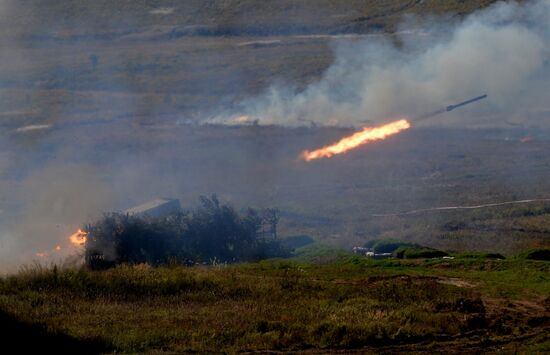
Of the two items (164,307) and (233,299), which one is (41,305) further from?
(233,299)

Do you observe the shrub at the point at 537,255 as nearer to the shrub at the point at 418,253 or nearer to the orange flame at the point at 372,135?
the shrub at the point at 418,253

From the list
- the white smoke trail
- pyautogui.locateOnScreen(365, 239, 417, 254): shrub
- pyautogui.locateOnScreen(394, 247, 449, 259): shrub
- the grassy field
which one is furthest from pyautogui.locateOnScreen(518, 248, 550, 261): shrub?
the white smoke trail

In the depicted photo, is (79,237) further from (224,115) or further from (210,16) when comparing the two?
(210,16)

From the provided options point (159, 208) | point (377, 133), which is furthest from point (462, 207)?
point (159, 208)

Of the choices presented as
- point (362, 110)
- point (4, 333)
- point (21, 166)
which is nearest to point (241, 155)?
point (362, 110)

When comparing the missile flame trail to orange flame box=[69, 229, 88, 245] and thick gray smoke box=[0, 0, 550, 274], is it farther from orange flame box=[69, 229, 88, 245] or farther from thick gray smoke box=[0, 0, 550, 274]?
orange flame box=[69, 229, 88, 245]

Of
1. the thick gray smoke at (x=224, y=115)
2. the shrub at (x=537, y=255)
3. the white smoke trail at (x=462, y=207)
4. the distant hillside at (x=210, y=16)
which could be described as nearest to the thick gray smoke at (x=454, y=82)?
the thick gray smoke at (x=224, y=115)
